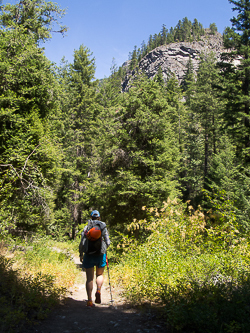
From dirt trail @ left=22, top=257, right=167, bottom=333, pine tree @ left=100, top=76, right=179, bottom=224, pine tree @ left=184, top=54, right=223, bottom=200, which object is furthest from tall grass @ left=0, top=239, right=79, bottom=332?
pine tree @ left=184, top=54, right=223, bottom=200

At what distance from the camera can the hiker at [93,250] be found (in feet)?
16.6

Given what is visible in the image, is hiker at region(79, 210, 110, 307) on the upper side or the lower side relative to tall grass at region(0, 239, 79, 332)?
upper

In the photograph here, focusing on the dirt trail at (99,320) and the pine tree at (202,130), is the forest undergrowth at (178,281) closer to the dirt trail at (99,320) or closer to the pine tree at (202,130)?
the dirt trail at (99,320)

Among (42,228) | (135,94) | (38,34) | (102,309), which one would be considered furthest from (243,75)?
(102,309)

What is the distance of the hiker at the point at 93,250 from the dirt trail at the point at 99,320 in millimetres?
399

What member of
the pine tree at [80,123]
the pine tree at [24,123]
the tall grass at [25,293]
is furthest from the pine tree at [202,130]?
the tall grass at [25,293]

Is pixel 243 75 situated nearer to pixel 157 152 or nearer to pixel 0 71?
pixel 157 152

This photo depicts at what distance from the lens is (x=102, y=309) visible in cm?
477

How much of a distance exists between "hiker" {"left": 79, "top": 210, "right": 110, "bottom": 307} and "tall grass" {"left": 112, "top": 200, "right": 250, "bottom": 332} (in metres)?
0.80

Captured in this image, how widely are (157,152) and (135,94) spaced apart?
3.06 m

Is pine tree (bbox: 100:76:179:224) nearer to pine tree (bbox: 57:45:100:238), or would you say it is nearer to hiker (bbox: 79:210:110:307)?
hiker (bbox: 79:210:110:307)

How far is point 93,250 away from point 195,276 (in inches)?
83.2

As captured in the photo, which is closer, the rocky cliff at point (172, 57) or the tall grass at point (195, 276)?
the tall grass at point (195, 276)

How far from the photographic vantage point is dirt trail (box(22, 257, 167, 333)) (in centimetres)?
352
